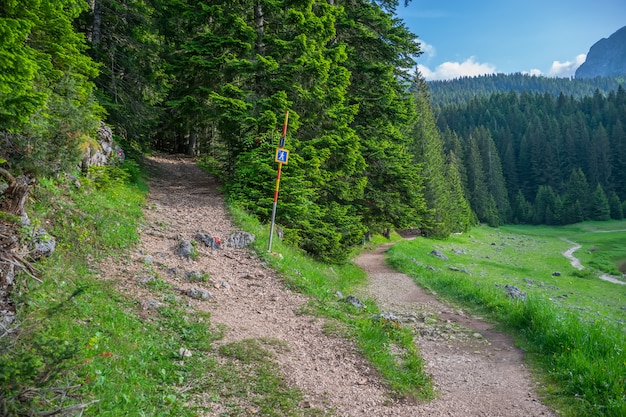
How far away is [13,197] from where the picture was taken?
553cm

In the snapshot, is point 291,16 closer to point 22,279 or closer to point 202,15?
point 202,15

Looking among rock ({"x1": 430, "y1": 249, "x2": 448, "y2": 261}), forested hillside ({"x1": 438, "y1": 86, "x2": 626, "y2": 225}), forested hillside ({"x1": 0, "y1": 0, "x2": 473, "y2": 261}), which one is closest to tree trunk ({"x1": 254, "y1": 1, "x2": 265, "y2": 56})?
forested hillside ({"x1": 0, "y1": 0, "x2": 473, "y2": 261})

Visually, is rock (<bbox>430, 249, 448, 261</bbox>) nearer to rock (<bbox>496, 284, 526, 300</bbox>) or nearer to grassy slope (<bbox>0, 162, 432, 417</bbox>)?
rock (<bbox>496, 284, 526, 300</bbox>)

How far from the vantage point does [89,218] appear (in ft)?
25.6

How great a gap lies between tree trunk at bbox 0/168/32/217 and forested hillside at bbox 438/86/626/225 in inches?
3241

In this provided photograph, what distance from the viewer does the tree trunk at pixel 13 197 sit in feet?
17.9

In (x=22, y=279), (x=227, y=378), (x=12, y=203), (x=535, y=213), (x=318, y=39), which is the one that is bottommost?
(x=535, y=213)

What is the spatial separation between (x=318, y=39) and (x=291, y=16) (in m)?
1.58

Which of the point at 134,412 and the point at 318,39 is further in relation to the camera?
the point at 318,39

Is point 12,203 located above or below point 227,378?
above

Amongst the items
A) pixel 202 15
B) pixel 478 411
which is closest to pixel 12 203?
pixel 478 411

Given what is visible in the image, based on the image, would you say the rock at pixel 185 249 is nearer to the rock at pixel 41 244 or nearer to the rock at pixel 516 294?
the rock at pixel 41 244

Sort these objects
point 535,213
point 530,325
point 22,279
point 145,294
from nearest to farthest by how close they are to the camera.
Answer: point 22,279 < point 145,294 < point 530,325 < point 535,213

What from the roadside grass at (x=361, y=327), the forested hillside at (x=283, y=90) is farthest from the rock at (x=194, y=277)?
the forested hillside at (x=283, y=90)
